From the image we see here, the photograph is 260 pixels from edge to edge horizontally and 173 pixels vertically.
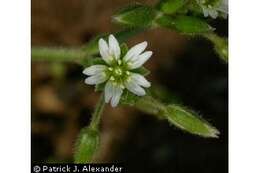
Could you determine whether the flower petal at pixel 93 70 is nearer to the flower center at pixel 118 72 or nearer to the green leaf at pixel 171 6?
the flower center at pixel 118 72

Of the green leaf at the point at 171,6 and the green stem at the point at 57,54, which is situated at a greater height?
the green leaf at the point at 171,6

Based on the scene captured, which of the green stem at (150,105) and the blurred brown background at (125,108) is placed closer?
the green stem at (150,105)

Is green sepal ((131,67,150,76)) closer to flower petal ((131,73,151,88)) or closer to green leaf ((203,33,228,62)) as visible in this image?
flower petal ((131,73,151,88))

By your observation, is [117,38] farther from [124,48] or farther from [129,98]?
[129,98]

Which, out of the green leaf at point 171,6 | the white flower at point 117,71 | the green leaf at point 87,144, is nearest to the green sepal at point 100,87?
the white flower at point 117,71

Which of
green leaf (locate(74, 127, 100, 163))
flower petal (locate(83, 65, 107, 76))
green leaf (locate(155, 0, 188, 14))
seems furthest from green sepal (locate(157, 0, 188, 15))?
green leaf (locate(74, 127, 100, 163))

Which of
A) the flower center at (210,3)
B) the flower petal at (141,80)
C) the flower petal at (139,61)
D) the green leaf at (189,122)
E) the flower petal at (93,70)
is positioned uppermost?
the flower center at (210,3)
